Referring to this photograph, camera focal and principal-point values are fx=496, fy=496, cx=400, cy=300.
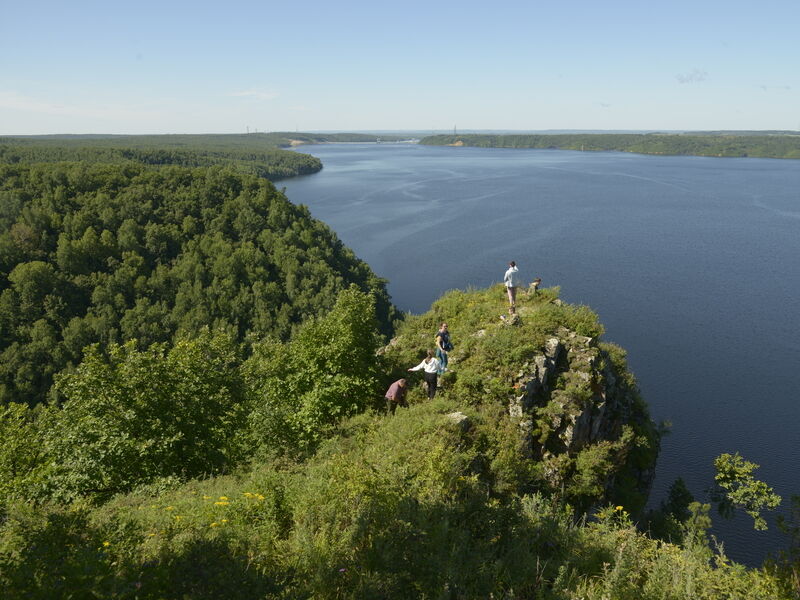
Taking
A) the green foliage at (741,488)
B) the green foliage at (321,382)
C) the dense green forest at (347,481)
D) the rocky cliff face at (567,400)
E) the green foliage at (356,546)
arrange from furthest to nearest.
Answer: the green foliage at (741,488) < the rocky cliff face at (567,400) < the green foliage at (321,382) < the dense green forest at (347,481) < the green foliage at (356,546)

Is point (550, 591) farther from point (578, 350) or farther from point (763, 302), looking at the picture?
point (763, 302)

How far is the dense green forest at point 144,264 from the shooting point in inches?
2144

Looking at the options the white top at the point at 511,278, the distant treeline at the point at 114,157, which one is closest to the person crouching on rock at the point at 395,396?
the white top at the point at 511,278

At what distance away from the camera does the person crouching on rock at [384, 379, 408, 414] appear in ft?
38.4

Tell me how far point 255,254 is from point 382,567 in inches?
2494

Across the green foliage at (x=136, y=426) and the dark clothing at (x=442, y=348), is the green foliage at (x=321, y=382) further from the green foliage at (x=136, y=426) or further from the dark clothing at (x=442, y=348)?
the dark clothing at (x=442, y=348)

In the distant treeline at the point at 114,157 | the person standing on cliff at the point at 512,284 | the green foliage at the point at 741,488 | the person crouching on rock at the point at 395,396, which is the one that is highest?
the distant treeline at the point at 114,157

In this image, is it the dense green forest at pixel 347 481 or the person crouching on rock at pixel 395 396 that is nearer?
the dense green forest at pixel 347 481

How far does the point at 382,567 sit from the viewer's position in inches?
243

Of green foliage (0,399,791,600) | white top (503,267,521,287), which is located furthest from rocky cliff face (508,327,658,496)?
green foliage (0,399,791,600)

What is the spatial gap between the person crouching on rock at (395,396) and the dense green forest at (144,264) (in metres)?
41.4

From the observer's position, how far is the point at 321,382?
12.5m

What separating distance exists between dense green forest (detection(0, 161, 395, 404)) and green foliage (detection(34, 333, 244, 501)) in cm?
3697

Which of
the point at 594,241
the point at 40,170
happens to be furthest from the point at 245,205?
the point at 594,241
